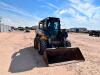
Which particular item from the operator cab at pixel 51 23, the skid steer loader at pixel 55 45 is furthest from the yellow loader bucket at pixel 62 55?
the operator cab at pixel 51 23

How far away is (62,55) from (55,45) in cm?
129

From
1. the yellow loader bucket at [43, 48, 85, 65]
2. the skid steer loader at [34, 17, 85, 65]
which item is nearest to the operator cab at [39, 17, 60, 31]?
the skid steer loader at [34, 17, 85, 65]

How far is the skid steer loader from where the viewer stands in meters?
11.1

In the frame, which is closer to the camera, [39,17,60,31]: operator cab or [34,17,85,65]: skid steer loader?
[34,17,85,65]: skid steer loader

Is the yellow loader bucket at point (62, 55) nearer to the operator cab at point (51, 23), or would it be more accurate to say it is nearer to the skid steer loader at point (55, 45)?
the skid steer loader at point (55, 45)

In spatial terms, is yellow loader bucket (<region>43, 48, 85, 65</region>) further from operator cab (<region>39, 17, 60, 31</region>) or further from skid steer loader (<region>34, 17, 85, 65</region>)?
operator cab (<region>39, 17, 60, 31</region>)

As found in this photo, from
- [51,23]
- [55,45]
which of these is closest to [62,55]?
[55,45]

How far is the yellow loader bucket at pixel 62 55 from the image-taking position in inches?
436

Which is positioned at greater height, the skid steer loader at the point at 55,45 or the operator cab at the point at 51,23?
the operator cab at the point at 51,23

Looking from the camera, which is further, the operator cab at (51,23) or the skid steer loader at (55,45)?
the operator cab at (51,23)

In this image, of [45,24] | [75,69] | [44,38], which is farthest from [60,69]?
[45,24]

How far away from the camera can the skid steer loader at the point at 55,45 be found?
11.1 m

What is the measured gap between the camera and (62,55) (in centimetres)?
1152

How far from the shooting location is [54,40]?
12773mm
